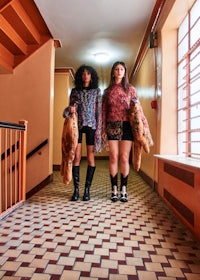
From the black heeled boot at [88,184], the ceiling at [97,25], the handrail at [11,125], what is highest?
the ceiling at [97,25]

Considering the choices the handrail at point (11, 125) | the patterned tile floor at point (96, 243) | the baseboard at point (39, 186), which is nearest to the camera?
the patterned tile floor at point (96, 243)

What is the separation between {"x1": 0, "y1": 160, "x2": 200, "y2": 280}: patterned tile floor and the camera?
1.01 m

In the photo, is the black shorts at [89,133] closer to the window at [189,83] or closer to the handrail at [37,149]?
the window at [189,83]

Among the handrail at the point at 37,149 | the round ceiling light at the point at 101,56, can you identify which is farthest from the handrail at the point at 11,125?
the round ceiling light at the point at 101,56

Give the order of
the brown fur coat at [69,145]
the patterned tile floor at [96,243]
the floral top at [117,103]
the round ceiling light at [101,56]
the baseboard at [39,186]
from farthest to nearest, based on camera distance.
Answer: the round ceiling light at [101,56], the baseboard at [39,186], the floral top at [117,103], the brown fur coat at [69,145], the patterned tile floor at [96,243]

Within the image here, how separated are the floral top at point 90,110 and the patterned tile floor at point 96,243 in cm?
70

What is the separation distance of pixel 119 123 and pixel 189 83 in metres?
0.74

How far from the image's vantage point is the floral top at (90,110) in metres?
2.21

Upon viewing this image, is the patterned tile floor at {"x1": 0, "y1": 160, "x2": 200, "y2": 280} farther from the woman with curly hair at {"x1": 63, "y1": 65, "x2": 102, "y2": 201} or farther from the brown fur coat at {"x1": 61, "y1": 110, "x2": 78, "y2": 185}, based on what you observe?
the woman with curly hair at {"x1": 63, "y1": 65, "x2": 102, "y2": 201}

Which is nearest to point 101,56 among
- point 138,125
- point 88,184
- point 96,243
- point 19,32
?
point 19,32

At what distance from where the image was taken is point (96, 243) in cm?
130

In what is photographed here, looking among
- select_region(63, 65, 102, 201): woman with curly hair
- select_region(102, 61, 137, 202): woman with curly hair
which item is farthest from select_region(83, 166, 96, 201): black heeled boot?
select_region(102, 61, 137, 202): woman with curly hair

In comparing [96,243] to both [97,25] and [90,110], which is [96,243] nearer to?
[90,110]

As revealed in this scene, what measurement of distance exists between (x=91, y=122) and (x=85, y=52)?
91.2 inches
